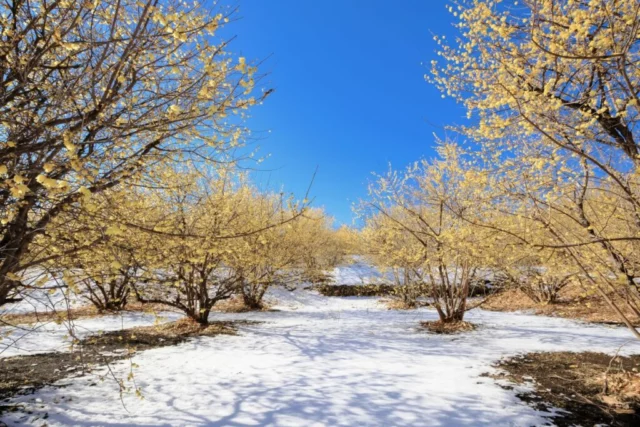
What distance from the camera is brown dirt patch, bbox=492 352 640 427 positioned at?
10.1ft

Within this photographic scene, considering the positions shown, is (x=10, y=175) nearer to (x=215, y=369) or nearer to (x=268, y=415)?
(x=268, y=415)

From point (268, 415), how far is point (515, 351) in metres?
4.20

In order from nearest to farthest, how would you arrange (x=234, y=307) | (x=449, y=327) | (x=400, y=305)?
(x=449, y=327) → (x=234, y=307) → (x=400, y=305)

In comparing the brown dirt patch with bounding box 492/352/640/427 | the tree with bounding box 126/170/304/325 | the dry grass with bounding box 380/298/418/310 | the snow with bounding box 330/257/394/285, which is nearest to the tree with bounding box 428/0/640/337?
the brown dirt patch with bounding box 492/352/640/427

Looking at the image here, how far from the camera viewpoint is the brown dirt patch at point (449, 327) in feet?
24.1

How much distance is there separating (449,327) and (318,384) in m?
4.71

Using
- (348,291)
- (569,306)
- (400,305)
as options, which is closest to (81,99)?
(400,305)

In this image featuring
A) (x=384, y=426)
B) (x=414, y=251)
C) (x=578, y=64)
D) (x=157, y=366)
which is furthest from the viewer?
(x=414, y=251)

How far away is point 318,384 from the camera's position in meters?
3.96

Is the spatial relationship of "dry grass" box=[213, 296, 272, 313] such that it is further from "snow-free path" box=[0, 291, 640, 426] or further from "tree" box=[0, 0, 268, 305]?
"tree" box=[0, 0, 268, 305]

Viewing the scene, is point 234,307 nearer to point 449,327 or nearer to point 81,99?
point 449,327

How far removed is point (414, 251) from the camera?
29.3 ft

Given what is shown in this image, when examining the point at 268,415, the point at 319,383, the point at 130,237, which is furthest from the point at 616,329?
the point at 130,237

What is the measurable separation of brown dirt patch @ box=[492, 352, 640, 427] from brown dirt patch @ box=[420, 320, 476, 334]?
2.29m
